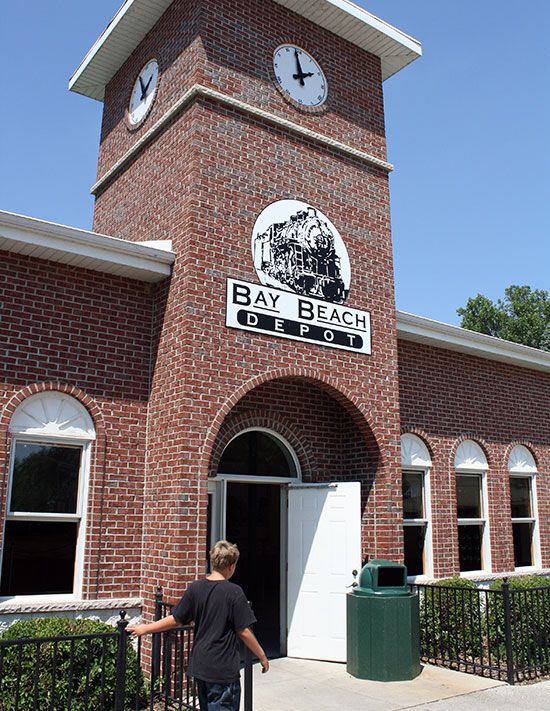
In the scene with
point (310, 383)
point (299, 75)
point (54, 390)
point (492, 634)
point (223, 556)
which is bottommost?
point (492, 634)

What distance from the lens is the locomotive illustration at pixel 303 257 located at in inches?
353

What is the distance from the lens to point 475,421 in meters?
12.6

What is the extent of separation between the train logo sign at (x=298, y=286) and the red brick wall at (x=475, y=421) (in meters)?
2.41

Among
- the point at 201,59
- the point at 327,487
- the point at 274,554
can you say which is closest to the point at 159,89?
the point at 201,59

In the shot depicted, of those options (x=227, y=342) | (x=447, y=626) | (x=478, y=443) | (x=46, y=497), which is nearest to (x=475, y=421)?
(x=478, y=443)

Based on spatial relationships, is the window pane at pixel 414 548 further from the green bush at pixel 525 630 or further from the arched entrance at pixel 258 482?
the arched entrance at pixel 258 482

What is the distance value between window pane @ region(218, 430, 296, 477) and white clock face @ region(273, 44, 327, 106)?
199 inches

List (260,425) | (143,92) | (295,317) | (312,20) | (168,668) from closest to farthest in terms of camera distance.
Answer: (168,668), (295,317), (260,425), (312,20), (143,92)

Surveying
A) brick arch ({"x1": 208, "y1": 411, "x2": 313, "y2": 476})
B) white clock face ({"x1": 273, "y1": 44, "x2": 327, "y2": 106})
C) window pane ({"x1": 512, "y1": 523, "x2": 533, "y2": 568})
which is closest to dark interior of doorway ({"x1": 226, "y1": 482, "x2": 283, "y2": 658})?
brick arch ({"x1": 208, "y1": 411, "x2": 313, "y2": 476})

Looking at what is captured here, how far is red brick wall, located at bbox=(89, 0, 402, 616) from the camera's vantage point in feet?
26.1

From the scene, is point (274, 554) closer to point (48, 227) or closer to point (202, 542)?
point (202, 542)

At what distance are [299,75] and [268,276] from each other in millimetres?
3430

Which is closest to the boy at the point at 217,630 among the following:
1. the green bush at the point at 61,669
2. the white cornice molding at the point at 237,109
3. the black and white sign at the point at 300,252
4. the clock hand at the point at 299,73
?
the green bush at the point at 61,669

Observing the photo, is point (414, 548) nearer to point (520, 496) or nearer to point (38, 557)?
point (520, 496)
